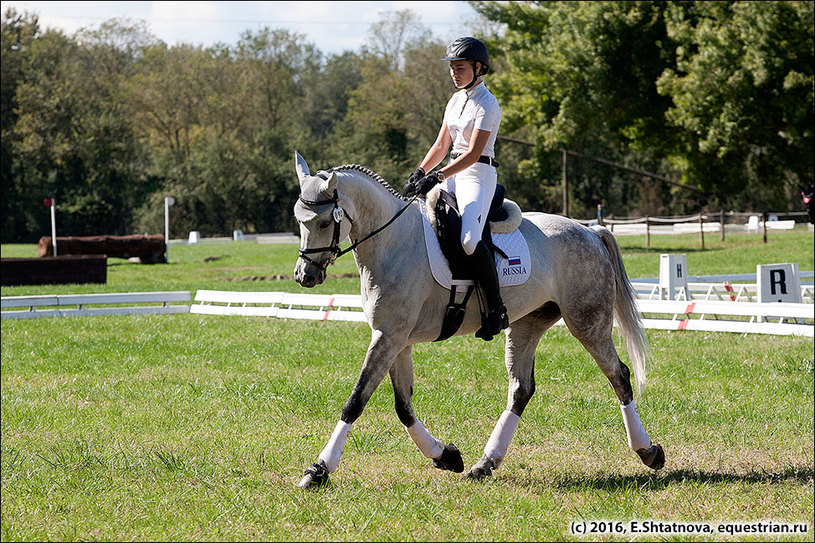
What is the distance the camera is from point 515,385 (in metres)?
6.93

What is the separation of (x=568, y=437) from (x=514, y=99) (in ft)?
106

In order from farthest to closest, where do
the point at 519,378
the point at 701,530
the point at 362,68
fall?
the point at 362,68, the point at 519,378, the point at 701,530

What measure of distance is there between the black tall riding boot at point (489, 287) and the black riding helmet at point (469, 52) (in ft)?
4.17

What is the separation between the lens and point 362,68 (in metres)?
66.9

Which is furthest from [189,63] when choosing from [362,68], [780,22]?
[780,22]

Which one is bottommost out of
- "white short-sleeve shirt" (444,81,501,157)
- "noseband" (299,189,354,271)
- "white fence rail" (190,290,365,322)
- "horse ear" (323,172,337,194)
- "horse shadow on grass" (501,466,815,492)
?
"horse shadow on grass" (501,466,815,492)

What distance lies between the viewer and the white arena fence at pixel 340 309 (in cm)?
1367

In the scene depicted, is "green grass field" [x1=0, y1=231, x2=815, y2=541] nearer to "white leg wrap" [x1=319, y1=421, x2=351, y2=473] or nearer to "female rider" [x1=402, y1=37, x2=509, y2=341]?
"white leg wrap" [x1=319, y1=421, x2=351, y2=473]

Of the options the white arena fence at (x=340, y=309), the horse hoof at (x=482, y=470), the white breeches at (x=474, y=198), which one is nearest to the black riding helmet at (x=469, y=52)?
the white breeches at (x=474, y=198)

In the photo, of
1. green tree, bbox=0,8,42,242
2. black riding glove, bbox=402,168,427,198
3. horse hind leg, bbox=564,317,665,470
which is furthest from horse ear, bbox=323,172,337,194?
green tree, bbox=0,8,42,242

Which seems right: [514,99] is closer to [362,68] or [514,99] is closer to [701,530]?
[362,68]

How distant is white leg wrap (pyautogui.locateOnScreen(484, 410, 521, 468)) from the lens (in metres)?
6.52

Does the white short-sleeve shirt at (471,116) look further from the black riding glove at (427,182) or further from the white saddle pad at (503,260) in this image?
the white saddle pad at (503,260)

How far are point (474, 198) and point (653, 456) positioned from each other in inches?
89.3
